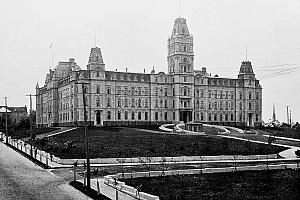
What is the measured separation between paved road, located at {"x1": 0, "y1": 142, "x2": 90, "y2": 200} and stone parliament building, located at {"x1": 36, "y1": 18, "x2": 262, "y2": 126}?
5438 centimetres

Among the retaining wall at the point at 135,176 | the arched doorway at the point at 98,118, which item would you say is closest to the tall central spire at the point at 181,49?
the arched doorway at the point at 98,118

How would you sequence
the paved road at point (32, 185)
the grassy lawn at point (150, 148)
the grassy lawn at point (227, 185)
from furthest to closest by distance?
1. the grassy lawn at point (150, 148)
2. the paved road at point (32, 185)
3. the grassy lawn at point (227, 185)

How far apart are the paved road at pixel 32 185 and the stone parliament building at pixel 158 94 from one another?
5438cm

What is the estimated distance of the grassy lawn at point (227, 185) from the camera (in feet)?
77.7

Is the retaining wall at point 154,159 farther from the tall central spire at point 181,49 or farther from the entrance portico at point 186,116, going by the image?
the entrance portico at point 186,116

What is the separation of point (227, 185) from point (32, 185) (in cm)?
1189

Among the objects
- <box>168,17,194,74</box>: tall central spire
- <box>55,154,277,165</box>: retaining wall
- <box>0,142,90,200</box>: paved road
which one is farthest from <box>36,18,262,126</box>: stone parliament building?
<box>0,142,90,200</box>: paved road

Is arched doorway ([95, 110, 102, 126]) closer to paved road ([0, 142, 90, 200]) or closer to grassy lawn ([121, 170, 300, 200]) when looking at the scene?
paved road ([0, 142, 90, 200])

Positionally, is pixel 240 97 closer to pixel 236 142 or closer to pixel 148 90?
pixel 148 90

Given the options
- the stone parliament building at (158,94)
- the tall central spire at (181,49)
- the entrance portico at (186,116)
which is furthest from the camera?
the entrance portico at (186,116)

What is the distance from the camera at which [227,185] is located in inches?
1085

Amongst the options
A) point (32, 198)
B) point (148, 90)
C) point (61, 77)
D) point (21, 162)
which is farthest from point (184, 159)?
point (61, 77)

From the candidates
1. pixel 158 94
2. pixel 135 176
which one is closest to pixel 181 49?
pixel 158 94

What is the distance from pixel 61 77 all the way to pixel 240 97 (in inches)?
1711
